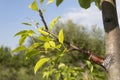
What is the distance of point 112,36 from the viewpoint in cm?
85

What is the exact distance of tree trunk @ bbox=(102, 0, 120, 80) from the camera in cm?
83

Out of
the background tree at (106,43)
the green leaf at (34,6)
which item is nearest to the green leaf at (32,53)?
the background tree at (106,43)

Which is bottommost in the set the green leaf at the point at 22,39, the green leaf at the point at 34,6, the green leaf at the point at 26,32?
the green leaf at the point at 22,39

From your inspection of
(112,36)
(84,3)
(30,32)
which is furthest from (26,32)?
(112,36)

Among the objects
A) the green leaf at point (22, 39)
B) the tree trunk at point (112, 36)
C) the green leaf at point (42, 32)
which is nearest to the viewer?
the tree trunk at point (112, 36)

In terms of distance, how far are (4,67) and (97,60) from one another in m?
23.1

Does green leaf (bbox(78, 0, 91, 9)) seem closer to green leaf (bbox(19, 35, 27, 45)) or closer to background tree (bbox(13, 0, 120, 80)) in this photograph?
background tree (bbox(13, 0, 120, 80))

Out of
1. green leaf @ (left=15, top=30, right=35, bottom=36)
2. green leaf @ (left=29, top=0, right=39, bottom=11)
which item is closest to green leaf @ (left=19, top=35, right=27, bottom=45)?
green leaf @ (left=15, top=30, right=35, bottom=36)

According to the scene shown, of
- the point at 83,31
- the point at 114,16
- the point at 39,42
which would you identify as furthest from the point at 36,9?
the point at 83,31

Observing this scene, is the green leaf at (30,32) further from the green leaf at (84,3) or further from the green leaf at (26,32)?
the green leaf at (84,3)

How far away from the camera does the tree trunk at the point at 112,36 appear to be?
0.83m

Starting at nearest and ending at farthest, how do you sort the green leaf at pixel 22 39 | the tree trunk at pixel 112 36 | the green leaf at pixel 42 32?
the tree trunk at pixel 112 36
the green leaf at pixel 42 32
the green leaf at pixel 22 39

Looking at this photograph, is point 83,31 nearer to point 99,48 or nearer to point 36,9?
point 99,48

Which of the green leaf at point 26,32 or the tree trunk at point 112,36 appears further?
the green leaf at point 26,32
